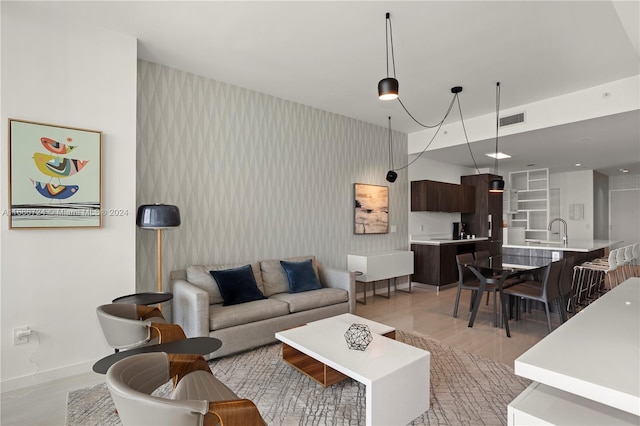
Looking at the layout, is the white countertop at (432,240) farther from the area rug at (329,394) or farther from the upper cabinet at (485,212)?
the area rug at (329,394)

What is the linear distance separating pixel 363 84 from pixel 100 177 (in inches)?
121

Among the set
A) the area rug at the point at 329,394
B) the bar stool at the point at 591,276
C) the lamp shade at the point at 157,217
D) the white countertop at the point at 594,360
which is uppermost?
the lamp shade at the point at 157,217

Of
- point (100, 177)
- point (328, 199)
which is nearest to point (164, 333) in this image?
point (100, 177)

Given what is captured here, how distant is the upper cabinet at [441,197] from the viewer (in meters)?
6.59

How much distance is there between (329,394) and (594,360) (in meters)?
1.93

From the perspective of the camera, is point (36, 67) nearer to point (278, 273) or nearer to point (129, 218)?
point (129, 218)

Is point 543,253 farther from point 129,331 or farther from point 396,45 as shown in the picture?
point 129,331

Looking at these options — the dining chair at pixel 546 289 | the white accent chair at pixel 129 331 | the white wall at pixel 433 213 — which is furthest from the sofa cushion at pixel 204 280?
the white wall at pixel 433 213

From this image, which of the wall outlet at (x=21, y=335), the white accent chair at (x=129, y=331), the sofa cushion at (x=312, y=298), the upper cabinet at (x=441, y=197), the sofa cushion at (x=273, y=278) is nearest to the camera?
the white accent chair at (x=129, y=331)

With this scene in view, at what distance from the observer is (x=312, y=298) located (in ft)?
13.1

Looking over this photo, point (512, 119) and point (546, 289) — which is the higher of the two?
point (512, 119)

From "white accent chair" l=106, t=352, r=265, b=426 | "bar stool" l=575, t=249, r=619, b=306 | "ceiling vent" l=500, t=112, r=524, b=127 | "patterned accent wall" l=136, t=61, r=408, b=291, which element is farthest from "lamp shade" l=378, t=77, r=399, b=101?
"bar stool" l=575, t=249, r=619, b=306

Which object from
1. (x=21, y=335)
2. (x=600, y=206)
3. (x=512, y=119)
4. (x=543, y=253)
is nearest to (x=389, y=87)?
(x=512, y=119)

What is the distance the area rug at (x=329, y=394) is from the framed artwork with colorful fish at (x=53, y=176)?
141cm
